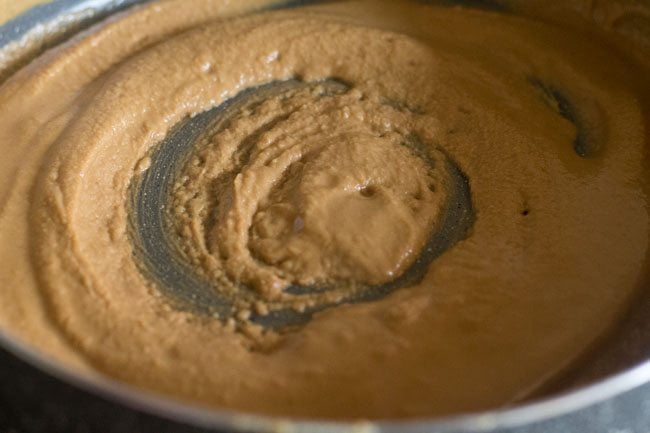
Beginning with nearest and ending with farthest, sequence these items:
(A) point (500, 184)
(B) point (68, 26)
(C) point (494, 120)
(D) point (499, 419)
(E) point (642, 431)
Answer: (D) point (499, 419) < (E) point (642, 431) < (A) point (500, 184) < (C) point (494, 120) < (B) point (68, 26)

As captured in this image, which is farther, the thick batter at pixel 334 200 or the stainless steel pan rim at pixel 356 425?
the thick batter at pixel 334 200

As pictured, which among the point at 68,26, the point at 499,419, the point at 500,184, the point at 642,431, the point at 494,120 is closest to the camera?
the point at 499,419

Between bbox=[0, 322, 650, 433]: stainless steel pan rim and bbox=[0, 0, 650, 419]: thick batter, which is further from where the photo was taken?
bbox=[0, 0, 650, 419]: thick batter

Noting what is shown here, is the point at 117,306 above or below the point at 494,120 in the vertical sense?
above

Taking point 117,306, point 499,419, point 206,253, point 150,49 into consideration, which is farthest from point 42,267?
point 499,419

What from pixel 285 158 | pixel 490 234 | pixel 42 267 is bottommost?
pixel 490 234

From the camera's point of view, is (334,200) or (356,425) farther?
(334,200)

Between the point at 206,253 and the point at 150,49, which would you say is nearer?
the point at 206,253

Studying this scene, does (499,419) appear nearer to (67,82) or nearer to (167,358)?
(167,358)
